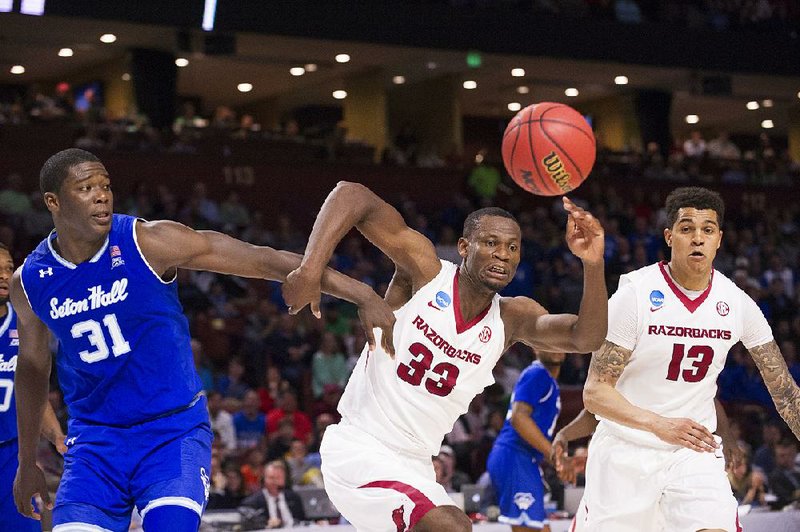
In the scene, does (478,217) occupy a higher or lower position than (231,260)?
higher

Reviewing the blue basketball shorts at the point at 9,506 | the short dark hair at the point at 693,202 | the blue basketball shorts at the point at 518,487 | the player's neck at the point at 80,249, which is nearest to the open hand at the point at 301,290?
the player's neck at the point at 80,249

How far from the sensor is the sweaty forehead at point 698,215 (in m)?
6.12

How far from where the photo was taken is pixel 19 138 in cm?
1820

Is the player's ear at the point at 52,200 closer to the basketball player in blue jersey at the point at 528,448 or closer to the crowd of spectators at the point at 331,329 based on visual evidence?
the basketball player in blue jersey at the point at 528,448

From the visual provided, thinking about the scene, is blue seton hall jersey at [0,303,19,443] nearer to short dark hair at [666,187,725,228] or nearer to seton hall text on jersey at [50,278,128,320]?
seton hall text on jersey at [50,278,128,320]

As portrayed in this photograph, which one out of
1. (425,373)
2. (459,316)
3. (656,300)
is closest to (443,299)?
(459,316)

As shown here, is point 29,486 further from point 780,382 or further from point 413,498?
point 780,382

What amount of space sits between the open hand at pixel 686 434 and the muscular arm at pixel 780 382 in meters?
0.75

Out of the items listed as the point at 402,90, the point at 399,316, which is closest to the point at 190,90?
the point at 402,90

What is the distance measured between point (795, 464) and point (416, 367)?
9.72m

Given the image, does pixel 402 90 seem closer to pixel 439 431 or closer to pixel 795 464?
pixel 795 464

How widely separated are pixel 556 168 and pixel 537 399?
246 cm

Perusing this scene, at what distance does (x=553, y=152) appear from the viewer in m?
7.20

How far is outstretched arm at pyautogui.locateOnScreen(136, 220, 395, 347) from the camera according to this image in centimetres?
498
